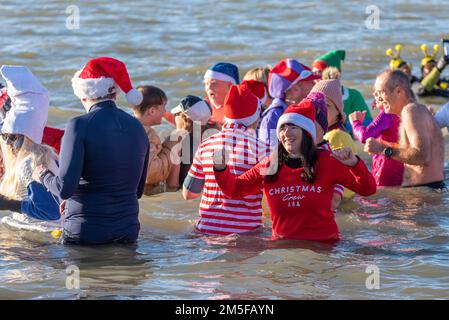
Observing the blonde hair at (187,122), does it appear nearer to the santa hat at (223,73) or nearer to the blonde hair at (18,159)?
the santa hat at (223,73)

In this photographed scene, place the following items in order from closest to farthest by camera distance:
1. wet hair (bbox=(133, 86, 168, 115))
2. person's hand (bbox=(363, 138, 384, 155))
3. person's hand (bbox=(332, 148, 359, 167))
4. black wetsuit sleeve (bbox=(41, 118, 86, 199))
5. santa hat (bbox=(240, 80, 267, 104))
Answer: black wetsuit sleeve (bbox=(41, 118, 86, 199)) → person's hand (bbox=(332, 148, 359, 167)) → person's hand (bbox=(363, 138, 384, 155)) → wet hair (bbox=(133, 86, 168, 115)) → santa hat (bbox=(240, 80, 267, 104))

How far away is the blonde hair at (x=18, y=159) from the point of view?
702 cm

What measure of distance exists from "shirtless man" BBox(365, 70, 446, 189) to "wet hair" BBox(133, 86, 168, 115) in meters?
1.95

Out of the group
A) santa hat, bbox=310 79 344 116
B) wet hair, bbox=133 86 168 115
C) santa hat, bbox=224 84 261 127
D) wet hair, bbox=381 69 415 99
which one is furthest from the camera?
wet hair, bbox=381 69 415 99

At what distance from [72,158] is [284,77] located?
3.27 meters

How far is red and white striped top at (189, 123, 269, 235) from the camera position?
7.22m

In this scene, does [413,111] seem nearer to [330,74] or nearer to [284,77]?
[284,77]

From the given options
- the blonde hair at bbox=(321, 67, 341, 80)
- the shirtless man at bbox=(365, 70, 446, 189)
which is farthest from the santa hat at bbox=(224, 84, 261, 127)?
the blonde hair at bbox=(321, 67, 341, 80)

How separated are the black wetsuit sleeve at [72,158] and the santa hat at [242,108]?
1.21 meters

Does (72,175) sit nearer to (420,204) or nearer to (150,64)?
(420,204)

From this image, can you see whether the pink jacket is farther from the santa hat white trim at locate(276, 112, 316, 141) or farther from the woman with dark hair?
the santa hat white trim at locate(276, 112, 316, 141)

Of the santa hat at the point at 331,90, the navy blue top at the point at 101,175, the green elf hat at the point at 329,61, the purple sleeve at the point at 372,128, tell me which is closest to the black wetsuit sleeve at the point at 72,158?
the navy blue top at the point at 101,175

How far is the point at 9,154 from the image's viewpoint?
7.15 meters
